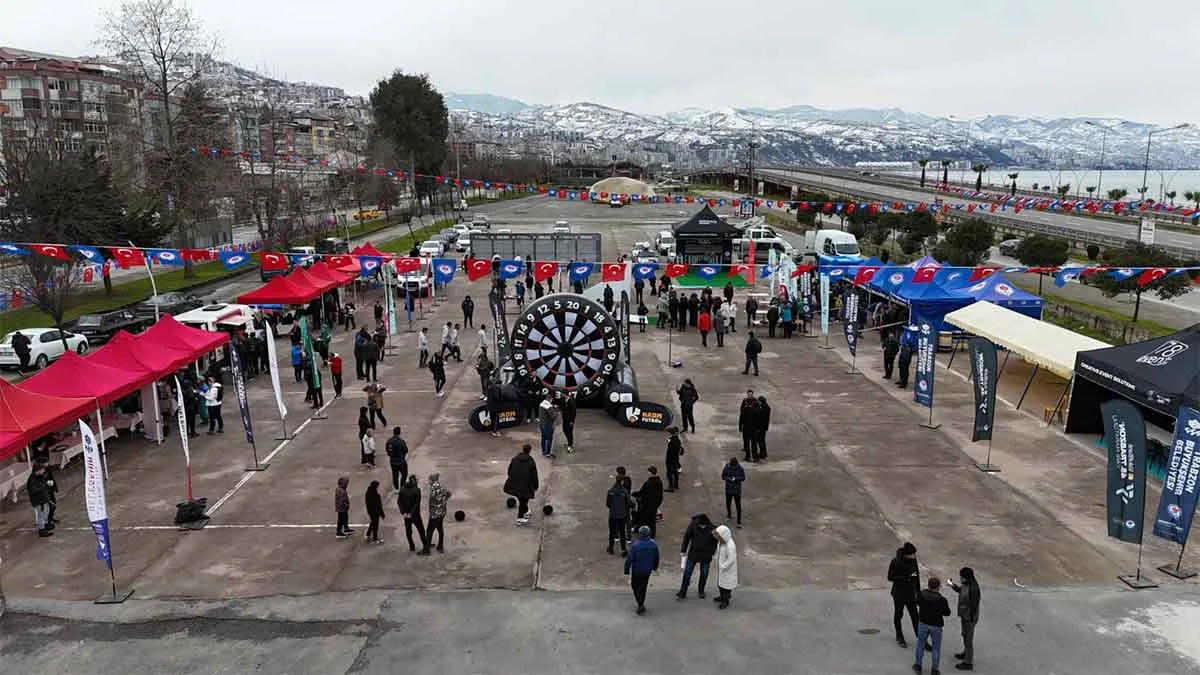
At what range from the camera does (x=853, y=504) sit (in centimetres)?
1424

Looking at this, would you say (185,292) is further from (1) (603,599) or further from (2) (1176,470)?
(2) (1176,470)

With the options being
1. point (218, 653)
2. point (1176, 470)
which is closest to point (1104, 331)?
point (1176, 470)

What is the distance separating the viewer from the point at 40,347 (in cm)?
2517

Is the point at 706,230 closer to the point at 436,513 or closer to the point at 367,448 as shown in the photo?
the point at 367,448

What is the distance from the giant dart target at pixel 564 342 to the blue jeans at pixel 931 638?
416 inches

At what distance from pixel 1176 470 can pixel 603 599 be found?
26.6 ft

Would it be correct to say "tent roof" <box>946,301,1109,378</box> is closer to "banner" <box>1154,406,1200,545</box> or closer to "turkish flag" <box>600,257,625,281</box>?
"banner" <box>1154,406,1200,545</box>

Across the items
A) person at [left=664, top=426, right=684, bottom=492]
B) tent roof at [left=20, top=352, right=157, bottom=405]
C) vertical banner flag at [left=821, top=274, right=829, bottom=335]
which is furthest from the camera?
vertical banner flag at [left=821, top=274, right=829, bottom=335]

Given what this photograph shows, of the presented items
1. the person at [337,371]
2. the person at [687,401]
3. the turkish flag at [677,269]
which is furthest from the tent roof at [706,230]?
the person at [687,401]

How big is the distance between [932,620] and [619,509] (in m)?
4.58

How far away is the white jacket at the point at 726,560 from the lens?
10375 mm

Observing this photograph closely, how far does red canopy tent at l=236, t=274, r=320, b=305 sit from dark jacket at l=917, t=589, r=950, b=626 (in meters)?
22.5

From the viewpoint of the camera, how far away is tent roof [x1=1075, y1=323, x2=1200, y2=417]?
1455cm

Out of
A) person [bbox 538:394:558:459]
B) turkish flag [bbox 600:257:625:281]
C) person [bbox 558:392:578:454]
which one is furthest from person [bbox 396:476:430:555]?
turkish flag [bbox 600:257:625:281]
